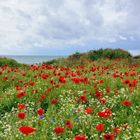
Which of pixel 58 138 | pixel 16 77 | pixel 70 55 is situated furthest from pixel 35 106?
A: pixel 70 55

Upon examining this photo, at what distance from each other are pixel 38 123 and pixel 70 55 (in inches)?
1044

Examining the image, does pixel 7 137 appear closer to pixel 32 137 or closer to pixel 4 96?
pixel 32 137

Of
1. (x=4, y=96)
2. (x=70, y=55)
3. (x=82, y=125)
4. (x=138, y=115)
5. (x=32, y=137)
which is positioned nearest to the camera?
(x=32, y=137)

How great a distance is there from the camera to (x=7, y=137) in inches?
264

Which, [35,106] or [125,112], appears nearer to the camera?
[125,112]

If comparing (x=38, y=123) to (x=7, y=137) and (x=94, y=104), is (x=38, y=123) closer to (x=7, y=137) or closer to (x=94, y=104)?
(x=7, y=137)

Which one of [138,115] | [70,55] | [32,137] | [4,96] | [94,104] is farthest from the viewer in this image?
[70,55]

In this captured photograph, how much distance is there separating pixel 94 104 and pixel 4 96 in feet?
8.97

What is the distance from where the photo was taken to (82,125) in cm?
768

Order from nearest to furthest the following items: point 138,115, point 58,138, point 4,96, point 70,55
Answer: point 58,138 → point 138,115 → point 4,96 → point 70,55

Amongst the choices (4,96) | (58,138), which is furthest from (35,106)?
(58,138)

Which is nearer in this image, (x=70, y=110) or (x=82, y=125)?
(x=82, y=125)

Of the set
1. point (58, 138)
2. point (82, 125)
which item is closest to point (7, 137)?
point (58, 138)

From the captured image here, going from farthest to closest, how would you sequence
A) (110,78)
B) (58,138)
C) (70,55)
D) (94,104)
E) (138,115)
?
(70,55) → (110,78) → (94,104) → (138,115) → (58,138)
